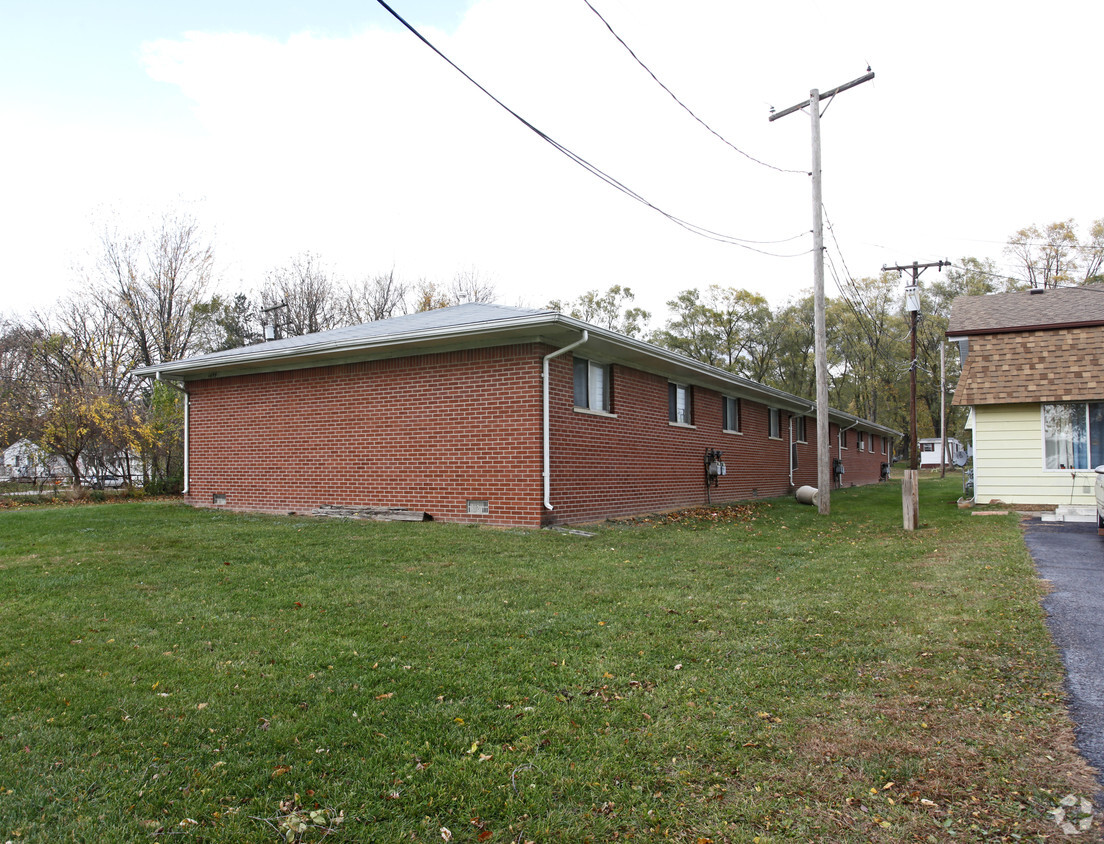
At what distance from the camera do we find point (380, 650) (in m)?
4.51

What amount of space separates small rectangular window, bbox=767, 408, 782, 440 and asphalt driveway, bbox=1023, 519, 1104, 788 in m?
10.3

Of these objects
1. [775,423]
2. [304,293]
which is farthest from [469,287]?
[775,423]

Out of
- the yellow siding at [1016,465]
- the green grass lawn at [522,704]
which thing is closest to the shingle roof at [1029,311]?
the yellow siding at [1016,465]

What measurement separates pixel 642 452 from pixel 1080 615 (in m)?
8.51

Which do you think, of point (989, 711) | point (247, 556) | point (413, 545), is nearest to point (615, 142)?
point (413, 545)

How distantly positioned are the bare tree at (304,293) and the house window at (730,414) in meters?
24.4

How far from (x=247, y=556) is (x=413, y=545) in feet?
6.18

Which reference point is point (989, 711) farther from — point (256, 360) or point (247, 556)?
point (256, 360)

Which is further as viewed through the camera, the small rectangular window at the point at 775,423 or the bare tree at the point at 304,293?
the bare tree at the point at 304,293

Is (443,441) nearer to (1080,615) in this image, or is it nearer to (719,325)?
(1080,615)

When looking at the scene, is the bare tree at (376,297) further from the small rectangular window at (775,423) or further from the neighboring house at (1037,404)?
the neighboring house at (1037,404)

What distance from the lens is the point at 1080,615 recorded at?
5273 millimetres

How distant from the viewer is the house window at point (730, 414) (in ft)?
57.0

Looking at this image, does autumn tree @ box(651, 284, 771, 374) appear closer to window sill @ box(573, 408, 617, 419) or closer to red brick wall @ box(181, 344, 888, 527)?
red brick wall @ box(181, 344, 888, 527)
